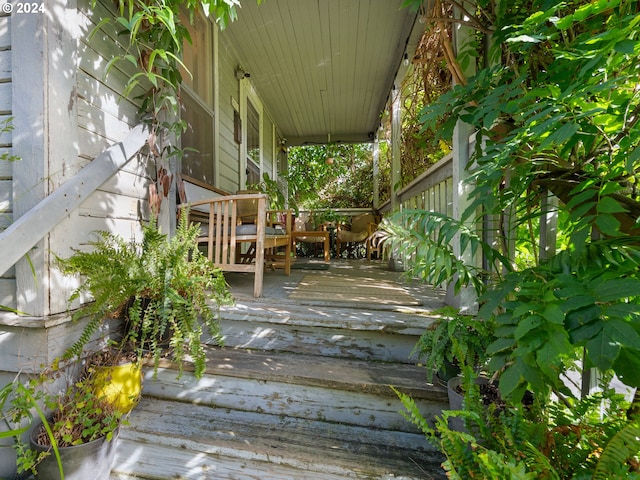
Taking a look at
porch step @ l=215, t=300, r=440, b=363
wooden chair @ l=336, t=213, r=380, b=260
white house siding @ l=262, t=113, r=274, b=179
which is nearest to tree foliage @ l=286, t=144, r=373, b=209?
white house siding @ l=262, t=113, r=274, b=179

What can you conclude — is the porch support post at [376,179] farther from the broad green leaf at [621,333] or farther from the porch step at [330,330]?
the broad green leaf at [621,333]

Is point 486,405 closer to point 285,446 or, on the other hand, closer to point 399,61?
point 285,446

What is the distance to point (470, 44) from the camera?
5.15 ft

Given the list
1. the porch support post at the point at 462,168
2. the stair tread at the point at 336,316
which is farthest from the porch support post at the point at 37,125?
the porch support post at the point at 462,168

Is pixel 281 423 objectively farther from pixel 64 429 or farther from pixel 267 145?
pixel 267 145

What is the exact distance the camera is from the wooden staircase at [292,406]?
1.10 m

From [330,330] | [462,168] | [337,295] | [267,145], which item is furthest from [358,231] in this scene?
[330,330]

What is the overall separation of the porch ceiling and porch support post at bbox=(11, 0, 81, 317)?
1942 mm

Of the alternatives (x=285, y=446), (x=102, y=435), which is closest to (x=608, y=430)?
(x=285, y=446)

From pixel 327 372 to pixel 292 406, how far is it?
218mm

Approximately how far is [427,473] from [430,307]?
96 cm

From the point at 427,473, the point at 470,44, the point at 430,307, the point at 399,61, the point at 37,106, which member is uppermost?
the point at 399,61

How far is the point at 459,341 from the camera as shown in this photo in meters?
1.11

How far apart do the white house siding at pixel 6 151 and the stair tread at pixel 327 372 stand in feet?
2.44
